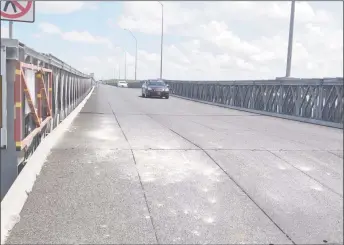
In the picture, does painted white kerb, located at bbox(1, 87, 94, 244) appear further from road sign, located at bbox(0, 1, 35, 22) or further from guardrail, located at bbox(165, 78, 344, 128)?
guardrail, located at bbox(165, 78, 344, 128)

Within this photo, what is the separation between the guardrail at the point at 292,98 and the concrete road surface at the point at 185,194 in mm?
5439

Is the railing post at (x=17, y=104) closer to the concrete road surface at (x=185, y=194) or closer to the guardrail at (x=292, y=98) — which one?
the concrete road surface at (x=185, y=194)

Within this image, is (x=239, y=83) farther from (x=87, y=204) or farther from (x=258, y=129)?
(x=87, y=204)

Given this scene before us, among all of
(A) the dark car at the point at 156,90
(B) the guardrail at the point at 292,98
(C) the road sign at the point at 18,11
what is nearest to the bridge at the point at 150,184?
(C) the road sign at the point at 18,11

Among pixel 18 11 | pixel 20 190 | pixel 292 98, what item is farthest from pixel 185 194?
pixel 292 98

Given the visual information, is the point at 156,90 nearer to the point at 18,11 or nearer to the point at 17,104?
the point at 18,11

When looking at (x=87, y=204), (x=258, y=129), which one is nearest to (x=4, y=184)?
(x=87, y=204)

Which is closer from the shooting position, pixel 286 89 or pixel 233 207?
pixel 233 207

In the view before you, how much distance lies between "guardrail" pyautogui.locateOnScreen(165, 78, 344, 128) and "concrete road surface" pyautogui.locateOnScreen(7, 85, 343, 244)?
5.44m

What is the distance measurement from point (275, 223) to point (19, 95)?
3.19 meters

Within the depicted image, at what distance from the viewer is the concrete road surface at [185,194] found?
3566 mm

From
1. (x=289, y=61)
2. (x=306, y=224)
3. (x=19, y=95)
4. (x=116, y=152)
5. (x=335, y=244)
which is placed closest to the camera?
(x=335, y=244)

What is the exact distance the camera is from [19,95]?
13.8ft

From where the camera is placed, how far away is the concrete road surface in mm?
3566
